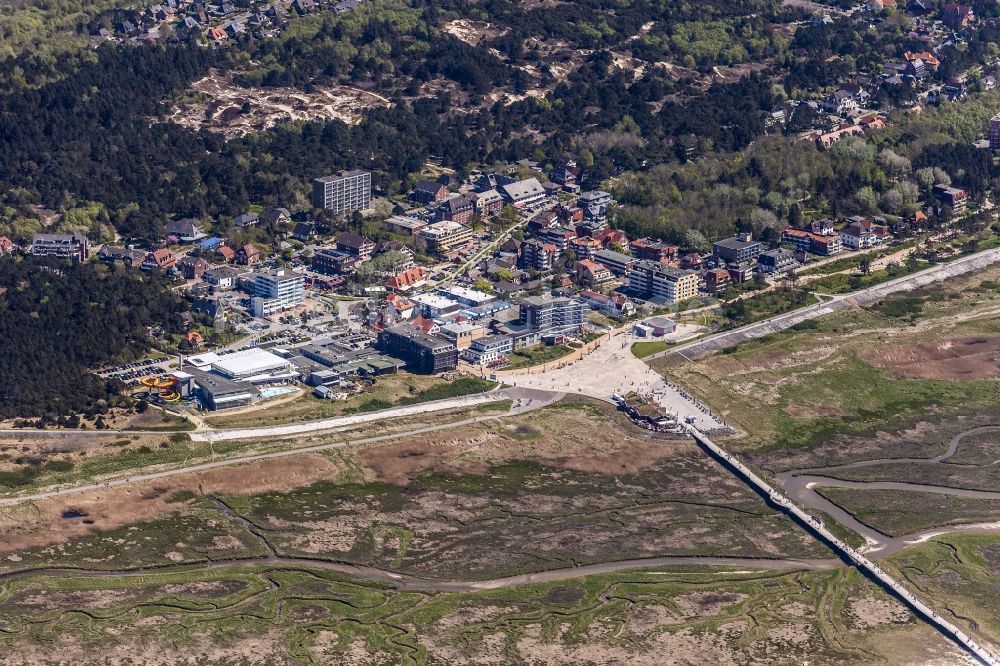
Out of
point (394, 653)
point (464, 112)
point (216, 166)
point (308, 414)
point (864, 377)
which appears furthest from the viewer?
point (464, 112)

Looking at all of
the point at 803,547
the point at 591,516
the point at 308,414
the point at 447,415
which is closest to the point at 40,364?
the point at 308,414

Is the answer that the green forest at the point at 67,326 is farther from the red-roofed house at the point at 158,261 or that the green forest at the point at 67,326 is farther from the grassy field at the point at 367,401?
the grassy field at the point at 367,401

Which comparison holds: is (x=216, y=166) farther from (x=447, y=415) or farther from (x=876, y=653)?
(x=876, y=653)

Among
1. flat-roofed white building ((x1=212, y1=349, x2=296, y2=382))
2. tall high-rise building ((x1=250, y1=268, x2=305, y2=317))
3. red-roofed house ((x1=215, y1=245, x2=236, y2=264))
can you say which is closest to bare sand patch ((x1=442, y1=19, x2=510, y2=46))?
red-roofed house ((x1=215, y1=245, x2=236, y2=264))

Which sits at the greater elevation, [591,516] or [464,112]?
[464,112]

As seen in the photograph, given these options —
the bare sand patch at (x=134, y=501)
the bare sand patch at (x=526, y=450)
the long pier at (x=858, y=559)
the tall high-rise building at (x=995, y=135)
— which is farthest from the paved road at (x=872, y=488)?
the tall high-rise building at (x=995, y=135)
